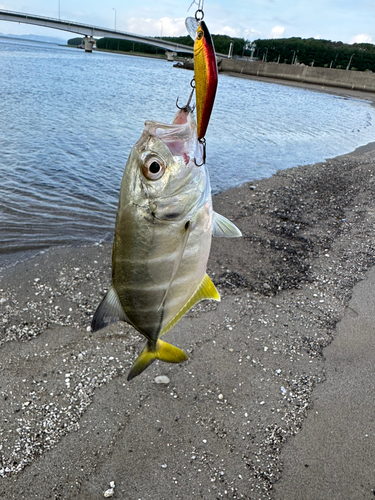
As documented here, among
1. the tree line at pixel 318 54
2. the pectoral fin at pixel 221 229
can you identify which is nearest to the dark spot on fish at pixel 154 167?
the pectoral fin at pixel 221 229

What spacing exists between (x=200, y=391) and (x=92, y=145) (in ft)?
44.4

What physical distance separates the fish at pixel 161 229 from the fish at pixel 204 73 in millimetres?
89

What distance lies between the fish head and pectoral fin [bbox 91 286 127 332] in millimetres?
538

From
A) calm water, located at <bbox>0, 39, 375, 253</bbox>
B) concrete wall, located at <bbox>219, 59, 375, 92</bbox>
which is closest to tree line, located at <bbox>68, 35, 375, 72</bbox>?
concrete wall, located at <bbox>219, 59, 375, 92</bbox>

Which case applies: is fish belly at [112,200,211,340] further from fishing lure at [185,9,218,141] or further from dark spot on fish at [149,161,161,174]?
fishing lure at [185,9,218,141]

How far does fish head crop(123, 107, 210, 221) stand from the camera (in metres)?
1.55

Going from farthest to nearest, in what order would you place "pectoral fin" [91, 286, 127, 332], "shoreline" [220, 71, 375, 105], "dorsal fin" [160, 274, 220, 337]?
"shoreline" [220, 71, 375, 105] → "dorsal fin" [160, 274, 220, 337] → "pectoral fin" [91, 286, 127, 332]

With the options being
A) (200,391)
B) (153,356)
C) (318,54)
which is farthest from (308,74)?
(153,356)

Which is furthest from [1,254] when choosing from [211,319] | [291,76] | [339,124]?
[291,76]

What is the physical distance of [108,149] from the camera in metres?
15.3

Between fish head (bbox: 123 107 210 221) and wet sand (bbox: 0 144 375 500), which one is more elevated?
fish head (bbox: 123 107 210 221)

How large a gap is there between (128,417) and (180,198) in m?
3.05

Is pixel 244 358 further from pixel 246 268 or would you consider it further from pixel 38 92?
pixel 38 92

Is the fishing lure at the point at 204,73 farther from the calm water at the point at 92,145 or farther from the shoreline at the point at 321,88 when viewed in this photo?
the shoreline at the point at 321,88
